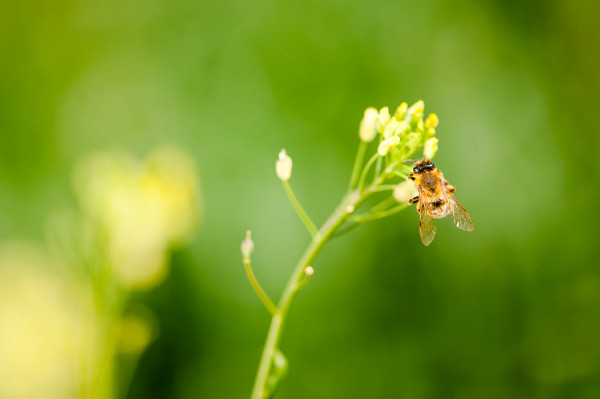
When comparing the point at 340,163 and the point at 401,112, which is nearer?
the point at 401,112

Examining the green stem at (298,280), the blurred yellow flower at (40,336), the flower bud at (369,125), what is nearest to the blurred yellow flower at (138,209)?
the blurred yellow flower at (40,336)

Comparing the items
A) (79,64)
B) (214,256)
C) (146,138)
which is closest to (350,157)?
(214,256)

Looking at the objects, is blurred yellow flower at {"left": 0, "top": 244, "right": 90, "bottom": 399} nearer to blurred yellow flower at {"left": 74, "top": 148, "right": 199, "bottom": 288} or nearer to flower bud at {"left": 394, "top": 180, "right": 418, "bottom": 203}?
blurred yellow flower at {"left": 74, "top": 148, "right": 199, "bottom": 288}

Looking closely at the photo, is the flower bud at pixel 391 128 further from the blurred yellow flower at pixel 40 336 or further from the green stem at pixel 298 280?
the blurred yellow flower at pixel 40 336

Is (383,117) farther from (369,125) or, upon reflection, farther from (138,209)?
(138,209)

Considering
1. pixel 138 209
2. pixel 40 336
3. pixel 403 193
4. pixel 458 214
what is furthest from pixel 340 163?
pixel 40 336

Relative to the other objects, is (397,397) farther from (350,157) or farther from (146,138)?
(146,138)

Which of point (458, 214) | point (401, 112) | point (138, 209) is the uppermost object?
point (138, 209)

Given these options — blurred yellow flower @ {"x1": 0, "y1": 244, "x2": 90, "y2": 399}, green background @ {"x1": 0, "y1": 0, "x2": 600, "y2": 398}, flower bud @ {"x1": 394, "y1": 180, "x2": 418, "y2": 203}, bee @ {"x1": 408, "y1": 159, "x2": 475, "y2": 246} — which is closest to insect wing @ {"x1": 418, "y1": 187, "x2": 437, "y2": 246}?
bee @ {"x1": 408, "y1": 159, "x2": 475, "y2": 246}
